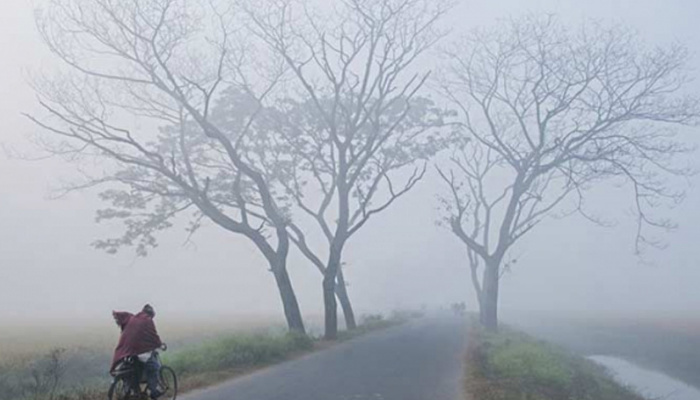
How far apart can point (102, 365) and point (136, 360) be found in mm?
10890

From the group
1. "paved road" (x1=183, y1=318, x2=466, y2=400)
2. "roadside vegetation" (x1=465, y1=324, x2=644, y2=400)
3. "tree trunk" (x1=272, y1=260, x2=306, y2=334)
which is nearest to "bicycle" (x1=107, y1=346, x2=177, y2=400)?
"paved road" (x1=183, y1=318, x2=466, y2=400)

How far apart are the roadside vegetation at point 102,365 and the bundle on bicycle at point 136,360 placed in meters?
1.53

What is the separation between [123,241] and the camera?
98.7 ft

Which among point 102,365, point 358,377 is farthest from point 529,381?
point 102,365

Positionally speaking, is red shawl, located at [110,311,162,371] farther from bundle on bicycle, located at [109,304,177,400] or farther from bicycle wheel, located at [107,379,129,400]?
bicycle wheel, located at [107,379,129,400]

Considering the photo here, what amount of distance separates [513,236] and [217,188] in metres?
15.1

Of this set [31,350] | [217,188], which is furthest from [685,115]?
[31,350]

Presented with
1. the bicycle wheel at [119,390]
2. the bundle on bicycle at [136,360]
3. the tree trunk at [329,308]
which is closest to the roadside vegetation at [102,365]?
the bicycle wheel at [119,390]

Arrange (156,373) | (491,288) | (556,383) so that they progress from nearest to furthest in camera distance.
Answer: (156,373) → (556,383) → (491,288)

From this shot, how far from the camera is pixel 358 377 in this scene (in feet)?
57.8

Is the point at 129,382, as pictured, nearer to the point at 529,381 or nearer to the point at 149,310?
the point at 149,310

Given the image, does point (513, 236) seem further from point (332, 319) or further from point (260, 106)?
point (260, 106)

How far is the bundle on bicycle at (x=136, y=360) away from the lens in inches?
477

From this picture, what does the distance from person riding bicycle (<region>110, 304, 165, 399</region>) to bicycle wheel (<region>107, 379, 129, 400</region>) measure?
0.25 m
